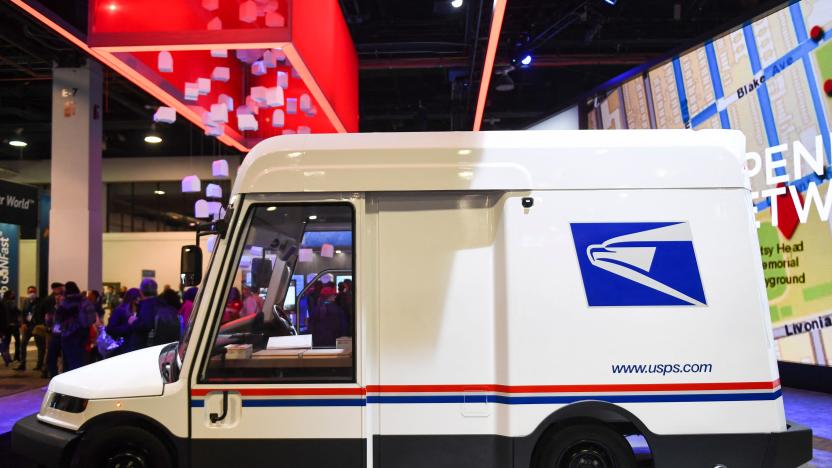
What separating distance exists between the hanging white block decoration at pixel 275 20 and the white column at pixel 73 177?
817 cm

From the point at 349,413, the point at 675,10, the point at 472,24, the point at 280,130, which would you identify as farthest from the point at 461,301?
the point at 675,10

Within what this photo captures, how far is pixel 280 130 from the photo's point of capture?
8828mm

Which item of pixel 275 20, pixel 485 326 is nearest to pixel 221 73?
pixel 275 20

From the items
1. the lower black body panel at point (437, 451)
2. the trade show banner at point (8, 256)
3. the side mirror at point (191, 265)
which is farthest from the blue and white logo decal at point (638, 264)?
the trade show banner at point (8, 256)

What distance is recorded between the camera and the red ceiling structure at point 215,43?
5.25m

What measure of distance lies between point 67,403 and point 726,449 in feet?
13.8

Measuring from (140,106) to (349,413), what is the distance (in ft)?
49.3

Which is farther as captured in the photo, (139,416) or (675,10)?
(675,10)

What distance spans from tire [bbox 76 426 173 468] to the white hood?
23 centimetres

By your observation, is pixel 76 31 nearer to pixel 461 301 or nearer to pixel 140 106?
pixel 461 301

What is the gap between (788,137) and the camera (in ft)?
23.9

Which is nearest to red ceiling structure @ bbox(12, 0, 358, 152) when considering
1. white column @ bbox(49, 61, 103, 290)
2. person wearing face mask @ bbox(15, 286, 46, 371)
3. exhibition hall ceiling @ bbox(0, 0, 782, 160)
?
exhibition hall ceiling @ bbox(0, 0, 782, 160)

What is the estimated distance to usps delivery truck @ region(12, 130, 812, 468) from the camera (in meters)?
3.49

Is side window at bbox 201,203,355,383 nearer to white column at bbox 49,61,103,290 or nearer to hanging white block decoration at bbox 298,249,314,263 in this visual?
hanging white block decoration at bbox 298,249,314,263
